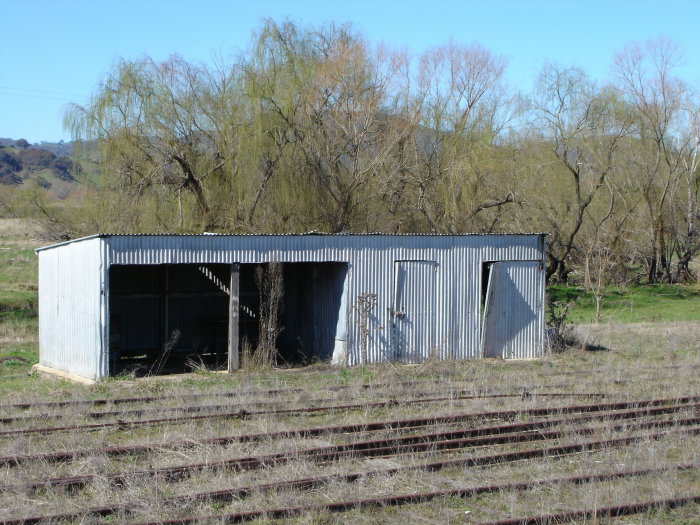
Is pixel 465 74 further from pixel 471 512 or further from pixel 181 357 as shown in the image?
pixel 471 512

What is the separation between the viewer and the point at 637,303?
34406 mm

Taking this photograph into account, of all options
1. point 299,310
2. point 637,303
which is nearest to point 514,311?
point 299,310

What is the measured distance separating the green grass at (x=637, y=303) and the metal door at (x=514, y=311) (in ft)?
30.4

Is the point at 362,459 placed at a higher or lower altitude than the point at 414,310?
lower

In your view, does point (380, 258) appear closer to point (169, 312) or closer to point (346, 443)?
point (169, 312)

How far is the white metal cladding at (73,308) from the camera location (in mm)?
15016

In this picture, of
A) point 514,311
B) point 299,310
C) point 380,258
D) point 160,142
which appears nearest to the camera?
point 380,258

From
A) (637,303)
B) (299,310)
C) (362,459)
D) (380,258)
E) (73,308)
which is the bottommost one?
(362,459)

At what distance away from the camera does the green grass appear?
29.3 meters

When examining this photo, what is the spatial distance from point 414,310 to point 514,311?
2648 mm

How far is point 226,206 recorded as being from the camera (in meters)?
27.5

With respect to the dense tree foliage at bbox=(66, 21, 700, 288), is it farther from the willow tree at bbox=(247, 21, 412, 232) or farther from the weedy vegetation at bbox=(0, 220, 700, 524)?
the weedy vegetation at bbox=(0, 220, 700, 524)

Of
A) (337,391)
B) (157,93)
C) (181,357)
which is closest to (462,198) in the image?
(157,93)

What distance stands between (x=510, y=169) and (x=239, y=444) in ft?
86.2
